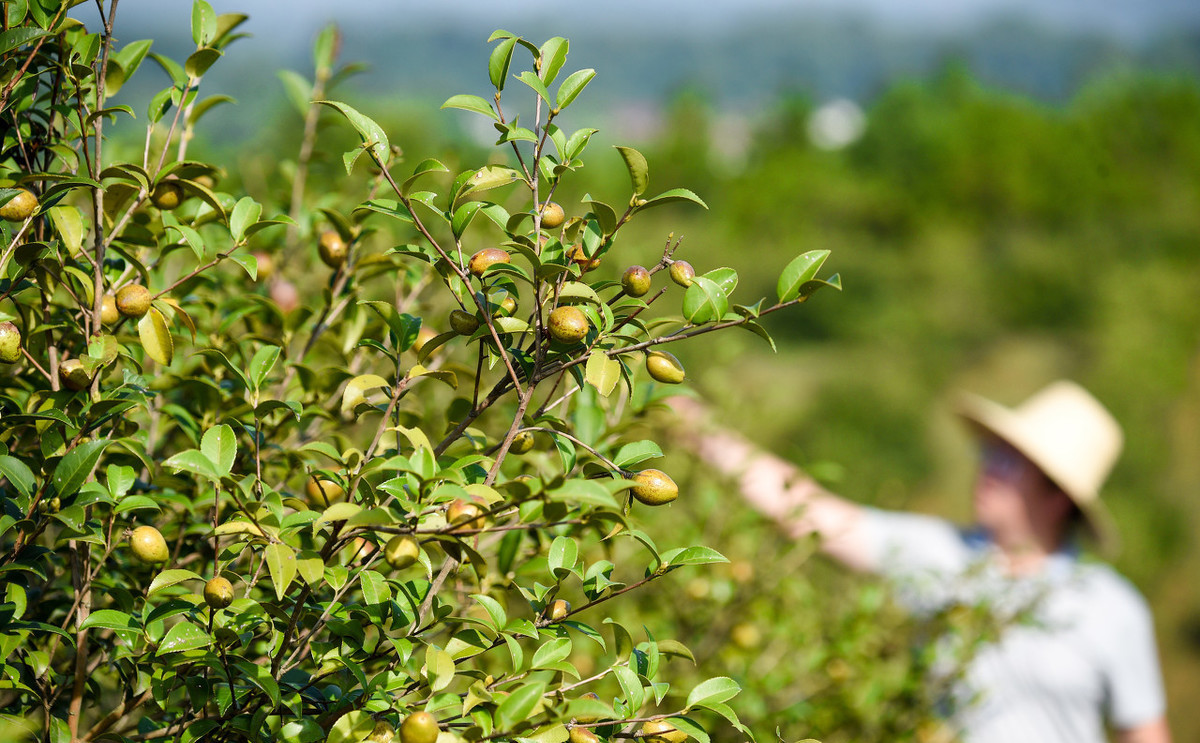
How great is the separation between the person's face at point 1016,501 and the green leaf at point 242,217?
223 centimetres

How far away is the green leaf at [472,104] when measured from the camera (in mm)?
743

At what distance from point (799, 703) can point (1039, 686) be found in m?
0.93

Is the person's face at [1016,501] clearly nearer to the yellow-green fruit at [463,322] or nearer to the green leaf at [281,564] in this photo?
the yellow-green fruit at [463,322]

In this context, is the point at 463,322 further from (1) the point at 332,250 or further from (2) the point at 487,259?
(1) the point at 332,250

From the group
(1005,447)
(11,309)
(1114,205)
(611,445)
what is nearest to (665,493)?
(611,445)

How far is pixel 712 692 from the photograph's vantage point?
0.77m

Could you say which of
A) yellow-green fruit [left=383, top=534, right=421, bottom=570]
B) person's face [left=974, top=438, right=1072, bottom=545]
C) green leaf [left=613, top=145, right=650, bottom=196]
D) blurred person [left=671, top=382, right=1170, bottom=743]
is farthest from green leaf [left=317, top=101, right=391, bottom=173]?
person's face [left=974, top=438, right=1072, bottom=545]

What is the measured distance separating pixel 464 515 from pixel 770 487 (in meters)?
1.86

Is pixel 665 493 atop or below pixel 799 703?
atop

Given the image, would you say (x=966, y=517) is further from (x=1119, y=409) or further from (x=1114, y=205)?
(x=1114, y=205)

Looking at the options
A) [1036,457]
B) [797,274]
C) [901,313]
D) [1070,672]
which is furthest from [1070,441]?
[901,313]

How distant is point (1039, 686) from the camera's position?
217 centimetres

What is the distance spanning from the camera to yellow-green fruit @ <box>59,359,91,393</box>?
79cm

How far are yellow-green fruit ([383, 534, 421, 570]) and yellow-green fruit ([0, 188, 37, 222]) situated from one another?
459 millimetres
